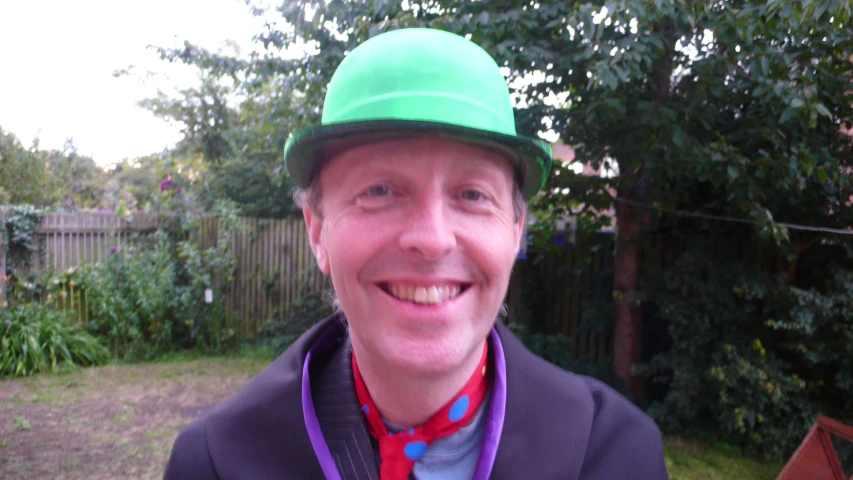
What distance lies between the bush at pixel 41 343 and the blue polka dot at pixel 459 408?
7503 millimetres

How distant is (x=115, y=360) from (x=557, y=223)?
5997 millimetres

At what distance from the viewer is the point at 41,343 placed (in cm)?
738

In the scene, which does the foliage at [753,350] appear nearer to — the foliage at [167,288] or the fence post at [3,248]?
the foliage at [167,288]

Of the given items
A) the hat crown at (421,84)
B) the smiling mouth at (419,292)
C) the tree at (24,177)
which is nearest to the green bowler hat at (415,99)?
the hat crown at (421,84)

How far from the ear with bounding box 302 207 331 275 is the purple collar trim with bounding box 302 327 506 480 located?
0.26 meters

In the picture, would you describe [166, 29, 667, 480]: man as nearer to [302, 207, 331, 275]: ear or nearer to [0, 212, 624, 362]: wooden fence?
[302, 207, 331, 275]: ear

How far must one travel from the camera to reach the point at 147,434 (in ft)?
17.1

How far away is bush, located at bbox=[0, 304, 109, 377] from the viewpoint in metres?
7.08

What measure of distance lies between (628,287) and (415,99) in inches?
190

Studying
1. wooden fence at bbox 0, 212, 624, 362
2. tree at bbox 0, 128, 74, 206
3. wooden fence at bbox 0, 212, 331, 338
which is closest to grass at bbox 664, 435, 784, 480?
wooden fence at bbox 0, 212, 624, 362

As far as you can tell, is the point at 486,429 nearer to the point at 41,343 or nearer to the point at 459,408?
the point at 459,408

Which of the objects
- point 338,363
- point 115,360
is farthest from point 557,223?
point 115,360

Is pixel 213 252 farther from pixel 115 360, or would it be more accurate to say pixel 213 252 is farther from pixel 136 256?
pixel 115 360

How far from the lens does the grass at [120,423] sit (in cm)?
452
